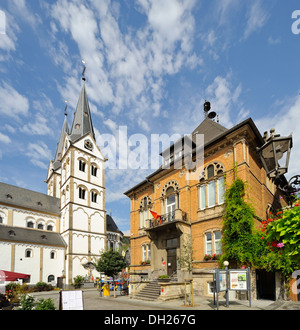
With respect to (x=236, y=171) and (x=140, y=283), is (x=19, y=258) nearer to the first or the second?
(x=140, y=283)

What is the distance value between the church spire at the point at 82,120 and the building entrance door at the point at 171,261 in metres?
39.1

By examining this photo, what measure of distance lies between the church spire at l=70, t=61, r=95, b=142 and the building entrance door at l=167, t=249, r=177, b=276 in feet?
128

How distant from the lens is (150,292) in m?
20.0

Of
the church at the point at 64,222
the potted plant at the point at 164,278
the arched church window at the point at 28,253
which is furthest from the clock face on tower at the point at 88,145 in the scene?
the potted plant at the point at 164,278

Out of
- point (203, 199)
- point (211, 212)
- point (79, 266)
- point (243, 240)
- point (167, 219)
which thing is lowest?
point (79, 266)

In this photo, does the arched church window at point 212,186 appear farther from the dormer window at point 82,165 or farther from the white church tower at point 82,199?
the dormer window at point 82,165

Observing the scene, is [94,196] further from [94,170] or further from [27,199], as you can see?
[27,199]

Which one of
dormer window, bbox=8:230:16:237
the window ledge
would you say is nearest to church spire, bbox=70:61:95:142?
dormer window, bbox=8:230:16:237

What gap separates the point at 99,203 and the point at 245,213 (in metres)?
40.4

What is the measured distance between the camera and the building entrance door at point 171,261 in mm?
22578

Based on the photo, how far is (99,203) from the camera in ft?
176

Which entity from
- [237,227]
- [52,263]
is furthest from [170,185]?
[52,263]

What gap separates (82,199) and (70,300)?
143 ft
